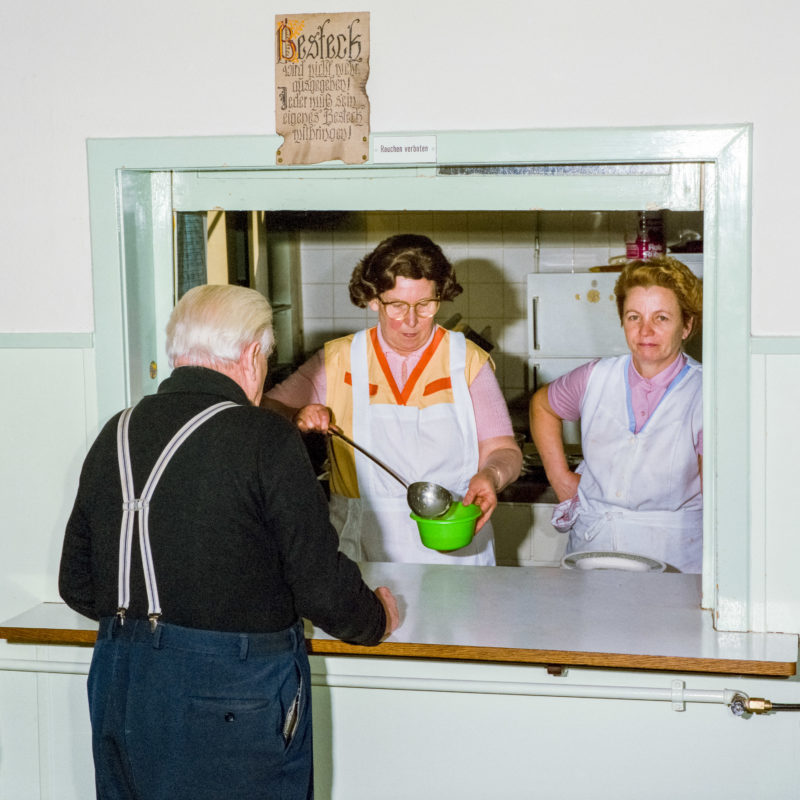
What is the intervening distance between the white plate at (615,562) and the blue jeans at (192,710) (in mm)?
898

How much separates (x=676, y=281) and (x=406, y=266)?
58 cm

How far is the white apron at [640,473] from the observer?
2.17 metres

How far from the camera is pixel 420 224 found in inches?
90.4

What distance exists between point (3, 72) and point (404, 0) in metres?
0.77

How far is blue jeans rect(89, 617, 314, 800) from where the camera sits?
1470 millimetres

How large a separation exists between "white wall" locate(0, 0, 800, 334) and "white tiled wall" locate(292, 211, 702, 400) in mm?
370

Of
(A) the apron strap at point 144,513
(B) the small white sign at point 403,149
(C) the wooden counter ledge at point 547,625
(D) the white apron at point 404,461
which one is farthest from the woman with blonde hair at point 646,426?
(A) the apron strap at point 144,513

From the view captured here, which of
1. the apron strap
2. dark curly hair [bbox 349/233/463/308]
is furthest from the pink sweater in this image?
the apron strap

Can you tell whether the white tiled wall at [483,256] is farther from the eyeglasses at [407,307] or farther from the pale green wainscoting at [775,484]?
the pale green wainscoting at [775,484]

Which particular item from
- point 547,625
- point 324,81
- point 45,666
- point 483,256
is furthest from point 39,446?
point 483,256

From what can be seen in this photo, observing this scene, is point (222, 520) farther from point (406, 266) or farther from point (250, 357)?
point (406, 266)

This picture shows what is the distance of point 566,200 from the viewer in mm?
1886

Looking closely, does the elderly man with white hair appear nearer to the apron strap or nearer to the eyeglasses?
the apron strap

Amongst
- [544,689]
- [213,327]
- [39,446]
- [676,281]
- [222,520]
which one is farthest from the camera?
[676,281]
